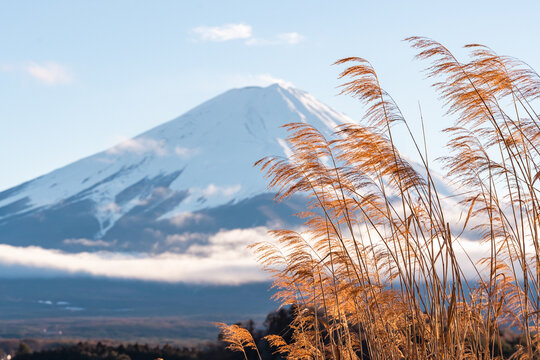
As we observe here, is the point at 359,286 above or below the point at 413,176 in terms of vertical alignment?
below

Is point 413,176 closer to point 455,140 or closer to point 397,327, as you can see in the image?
point 455,140

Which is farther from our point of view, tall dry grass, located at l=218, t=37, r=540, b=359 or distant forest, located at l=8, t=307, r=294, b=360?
distant forest, located at l=8, t=307, r=294, b=360

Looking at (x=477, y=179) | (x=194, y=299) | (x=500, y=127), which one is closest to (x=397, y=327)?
(x=477, y=179)

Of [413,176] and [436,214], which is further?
[436,214]

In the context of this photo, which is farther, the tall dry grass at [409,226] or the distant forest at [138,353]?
the distant forest at [138,353]

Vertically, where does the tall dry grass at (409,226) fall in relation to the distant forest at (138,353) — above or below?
above

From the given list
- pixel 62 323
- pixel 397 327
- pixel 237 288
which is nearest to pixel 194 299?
pixel 237 288

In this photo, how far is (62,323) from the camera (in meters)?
130

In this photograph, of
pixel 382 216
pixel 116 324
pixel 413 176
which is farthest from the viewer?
Result: pixel 116 324

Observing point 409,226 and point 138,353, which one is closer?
point 409,226

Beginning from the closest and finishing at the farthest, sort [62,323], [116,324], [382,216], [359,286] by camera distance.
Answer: [359,286]
[382,216]
[116,324]
[62,323]

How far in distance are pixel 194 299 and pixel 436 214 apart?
7434 inches

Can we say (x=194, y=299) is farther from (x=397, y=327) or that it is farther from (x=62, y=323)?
(x=397, y=327)

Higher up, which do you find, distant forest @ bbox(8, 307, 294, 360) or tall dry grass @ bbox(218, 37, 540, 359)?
tall dry grass @ bbox(218, 37, 540, 359)
